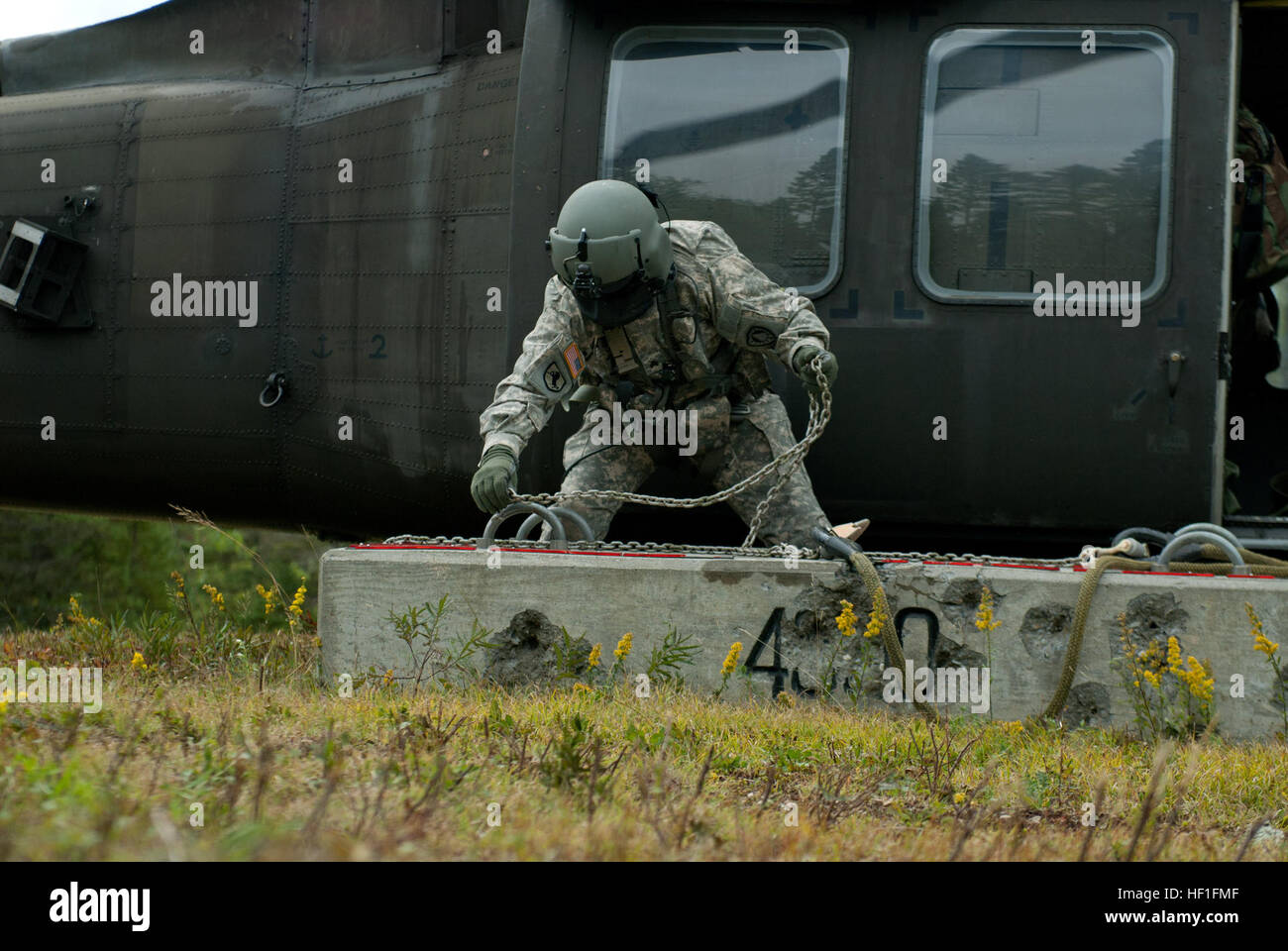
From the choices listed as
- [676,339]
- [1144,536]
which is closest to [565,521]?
[676,339]

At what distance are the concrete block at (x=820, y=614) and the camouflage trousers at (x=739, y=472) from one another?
75 cm

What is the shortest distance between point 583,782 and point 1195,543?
9.00 ft

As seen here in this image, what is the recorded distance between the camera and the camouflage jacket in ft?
16.8

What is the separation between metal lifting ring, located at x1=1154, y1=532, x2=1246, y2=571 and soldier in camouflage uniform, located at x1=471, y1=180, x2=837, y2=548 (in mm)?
1344

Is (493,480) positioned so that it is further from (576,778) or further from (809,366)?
(576,778)

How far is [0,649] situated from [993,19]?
5653mm

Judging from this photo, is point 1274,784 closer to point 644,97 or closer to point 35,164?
point 644,97

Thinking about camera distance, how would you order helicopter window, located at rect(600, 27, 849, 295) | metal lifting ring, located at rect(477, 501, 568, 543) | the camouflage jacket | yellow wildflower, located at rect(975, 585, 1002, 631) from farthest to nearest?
helicopter window, located at rect(600, 27, 849, 295)
the camouflage jacket
metal lifting ring, located at rect(477, 501, 568, 543)
yellow wildflower, located at rect(975, 585, 1002, 631)

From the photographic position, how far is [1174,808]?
3.30 meters

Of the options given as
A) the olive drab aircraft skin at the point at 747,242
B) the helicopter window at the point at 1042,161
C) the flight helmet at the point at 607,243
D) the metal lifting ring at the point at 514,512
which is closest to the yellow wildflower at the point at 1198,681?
the olive drab aircraft skin at the point at 747,242

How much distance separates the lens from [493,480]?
485 cm

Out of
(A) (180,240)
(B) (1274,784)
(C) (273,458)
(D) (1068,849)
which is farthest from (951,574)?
(A) (180,240)

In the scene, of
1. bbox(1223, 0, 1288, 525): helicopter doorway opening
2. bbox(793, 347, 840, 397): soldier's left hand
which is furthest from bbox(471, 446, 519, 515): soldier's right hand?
bbox(1223, 0, 1288, 525): helicopter doorway opening

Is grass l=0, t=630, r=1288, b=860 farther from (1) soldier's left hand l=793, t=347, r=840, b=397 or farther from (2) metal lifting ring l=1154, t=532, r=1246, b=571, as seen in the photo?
(1) soldier's left hand l=793, t=347, r=840, b=397
